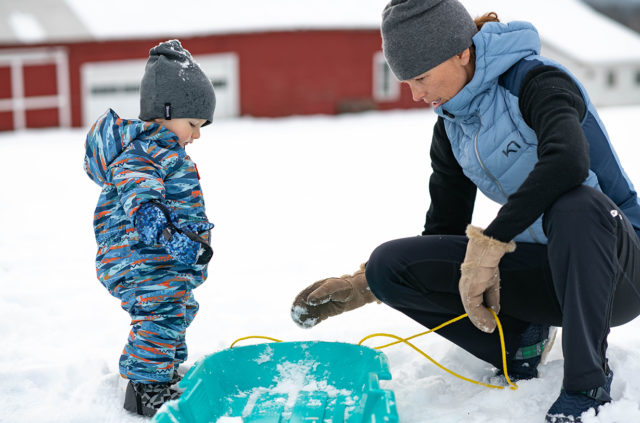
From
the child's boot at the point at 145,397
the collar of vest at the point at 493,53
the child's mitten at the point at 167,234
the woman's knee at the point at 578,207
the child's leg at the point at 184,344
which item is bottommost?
the child's boot at the point at 145,397

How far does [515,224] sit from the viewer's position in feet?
5.60

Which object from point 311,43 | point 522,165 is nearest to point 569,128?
point 522,165

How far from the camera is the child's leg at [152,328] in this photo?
2.11 m

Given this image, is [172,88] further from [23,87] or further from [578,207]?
[23,87]

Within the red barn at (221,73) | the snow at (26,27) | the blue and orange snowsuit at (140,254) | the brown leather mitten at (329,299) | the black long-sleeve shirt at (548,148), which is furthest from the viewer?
the red barn at (221,73)

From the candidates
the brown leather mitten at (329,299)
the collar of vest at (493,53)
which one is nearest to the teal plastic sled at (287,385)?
the brown leather mitten at (329,299)

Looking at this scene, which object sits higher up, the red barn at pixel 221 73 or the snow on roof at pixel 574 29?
the snow on roof at pixel 574 29

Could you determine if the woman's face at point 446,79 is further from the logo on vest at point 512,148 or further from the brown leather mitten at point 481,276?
the brown leather mitten at point 481,276

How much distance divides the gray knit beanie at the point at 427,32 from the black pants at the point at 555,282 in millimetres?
504

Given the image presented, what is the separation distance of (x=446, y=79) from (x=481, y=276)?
1.90 feet

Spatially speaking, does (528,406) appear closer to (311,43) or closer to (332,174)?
(332,174)

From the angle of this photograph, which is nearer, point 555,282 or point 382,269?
point 555,282

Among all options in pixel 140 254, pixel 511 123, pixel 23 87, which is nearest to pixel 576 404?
pixel 511 123

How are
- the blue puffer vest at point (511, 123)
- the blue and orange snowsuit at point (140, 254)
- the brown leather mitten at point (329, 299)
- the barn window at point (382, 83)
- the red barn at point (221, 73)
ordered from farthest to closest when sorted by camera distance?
the barn window at point (382, 83), the red barn at point (221, 73), the brown leather mitten at point (329, 299), the blue and orange snowsuit at point (140, 254), the blue puffer vest at point (511, 123)
